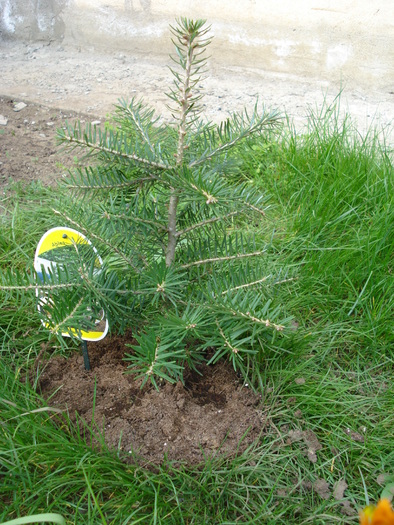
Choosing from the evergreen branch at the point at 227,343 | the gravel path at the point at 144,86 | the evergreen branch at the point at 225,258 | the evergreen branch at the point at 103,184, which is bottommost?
the evergreen branch at the point at 227,343

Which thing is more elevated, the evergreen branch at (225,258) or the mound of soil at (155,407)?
the evergreen branch at (225,258)

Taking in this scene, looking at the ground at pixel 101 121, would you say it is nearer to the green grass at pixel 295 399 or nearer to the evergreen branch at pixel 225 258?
the green grass at pixel 295 399

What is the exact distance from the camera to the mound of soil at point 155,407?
1427 mm

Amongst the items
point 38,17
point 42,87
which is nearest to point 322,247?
point 42,87

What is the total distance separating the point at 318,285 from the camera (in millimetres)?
2049

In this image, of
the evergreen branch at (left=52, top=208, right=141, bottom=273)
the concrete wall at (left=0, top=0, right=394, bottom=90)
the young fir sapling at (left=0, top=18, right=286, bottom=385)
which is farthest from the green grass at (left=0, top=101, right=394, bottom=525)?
the concrete wall at (left=0, top=0, right=394, bottom=90)

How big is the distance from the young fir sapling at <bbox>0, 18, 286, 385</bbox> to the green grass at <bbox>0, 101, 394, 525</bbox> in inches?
11.1

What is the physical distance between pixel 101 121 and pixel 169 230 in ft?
7.32

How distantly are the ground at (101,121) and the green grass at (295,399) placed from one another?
0.06 meters

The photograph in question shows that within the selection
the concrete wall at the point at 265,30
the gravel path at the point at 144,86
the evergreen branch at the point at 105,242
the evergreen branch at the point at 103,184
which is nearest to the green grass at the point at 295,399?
the evergreen branch at the point at 105,242

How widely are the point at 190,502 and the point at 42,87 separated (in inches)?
139

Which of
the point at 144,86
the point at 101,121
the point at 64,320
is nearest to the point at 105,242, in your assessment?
Answer: the point at 64,320

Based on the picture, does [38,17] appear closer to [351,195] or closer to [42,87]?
[42,87]

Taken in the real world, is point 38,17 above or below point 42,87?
above
